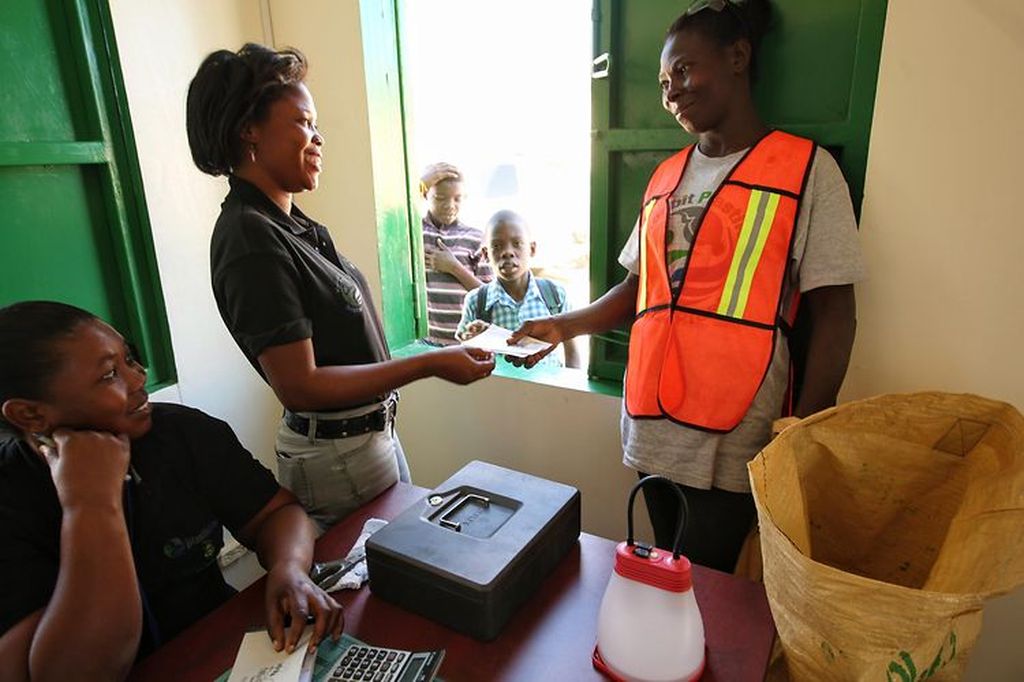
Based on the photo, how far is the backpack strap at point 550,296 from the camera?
7.85ft

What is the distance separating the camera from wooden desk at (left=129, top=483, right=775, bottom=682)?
0.89 m

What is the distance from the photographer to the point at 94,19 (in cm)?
168

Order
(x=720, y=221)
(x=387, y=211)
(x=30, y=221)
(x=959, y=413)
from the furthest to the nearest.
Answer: (x=387, y=211) → (x=30, y=221) → (x=720, y=221) → (x=959, y=413)

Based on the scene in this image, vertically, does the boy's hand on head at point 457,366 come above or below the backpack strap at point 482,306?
above

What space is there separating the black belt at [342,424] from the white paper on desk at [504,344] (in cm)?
28

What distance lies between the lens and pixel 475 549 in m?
0.99

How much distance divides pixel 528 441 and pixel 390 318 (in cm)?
69

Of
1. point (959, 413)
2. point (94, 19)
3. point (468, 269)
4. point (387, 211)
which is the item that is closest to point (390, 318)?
point (387, 211)

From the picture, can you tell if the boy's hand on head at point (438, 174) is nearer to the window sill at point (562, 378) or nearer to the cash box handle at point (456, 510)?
the window sill at point (562, 378)

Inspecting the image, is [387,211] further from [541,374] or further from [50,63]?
[50,63]

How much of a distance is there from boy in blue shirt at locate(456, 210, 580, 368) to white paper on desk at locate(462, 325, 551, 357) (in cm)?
51

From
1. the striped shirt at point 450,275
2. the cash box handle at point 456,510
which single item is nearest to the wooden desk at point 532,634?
the cash box handle at point 456,510

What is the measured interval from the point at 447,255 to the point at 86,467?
187cm

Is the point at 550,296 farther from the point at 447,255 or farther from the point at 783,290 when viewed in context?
the point at 783,290
